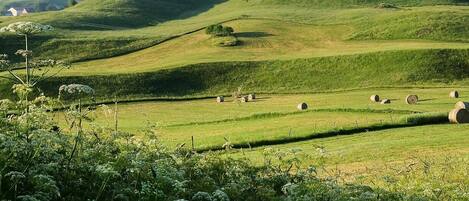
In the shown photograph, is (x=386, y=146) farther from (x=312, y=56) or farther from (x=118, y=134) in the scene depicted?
(x=312, y=56)

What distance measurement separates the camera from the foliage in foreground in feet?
32.8

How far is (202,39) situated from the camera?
11112cm

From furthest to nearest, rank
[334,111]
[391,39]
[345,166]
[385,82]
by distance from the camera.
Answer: [391,39] < [385,82] < [334,111] < [345,166]

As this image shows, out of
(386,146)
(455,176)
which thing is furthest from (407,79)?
(455,176)

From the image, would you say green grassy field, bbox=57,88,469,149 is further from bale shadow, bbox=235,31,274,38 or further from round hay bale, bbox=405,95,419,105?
bale shadow, bbox=235,31,274,38

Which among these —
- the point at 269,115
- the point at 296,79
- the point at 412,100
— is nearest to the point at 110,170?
the point at 269,115

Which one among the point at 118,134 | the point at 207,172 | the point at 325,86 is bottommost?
the point at 325,86

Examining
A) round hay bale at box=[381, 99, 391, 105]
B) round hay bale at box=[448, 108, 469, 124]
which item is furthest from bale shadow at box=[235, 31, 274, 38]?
round hay bale at box=[448, 108, 469, 124]

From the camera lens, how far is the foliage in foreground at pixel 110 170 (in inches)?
393

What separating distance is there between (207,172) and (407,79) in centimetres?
7196

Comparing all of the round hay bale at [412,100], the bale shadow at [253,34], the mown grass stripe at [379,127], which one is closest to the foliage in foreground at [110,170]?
the mown grass stripe at [379,127]

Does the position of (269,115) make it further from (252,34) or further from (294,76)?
(252,34)

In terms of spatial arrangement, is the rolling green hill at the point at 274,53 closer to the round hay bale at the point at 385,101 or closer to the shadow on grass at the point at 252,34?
the shadow on grass at the point at 252,34

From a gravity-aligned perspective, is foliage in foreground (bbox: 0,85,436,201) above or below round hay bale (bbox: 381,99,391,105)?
above
